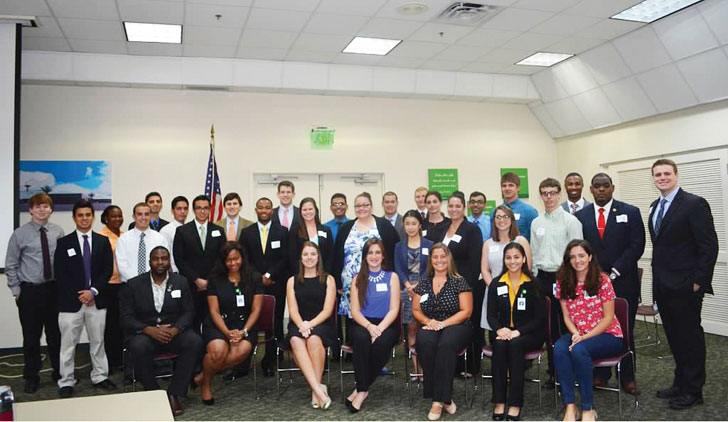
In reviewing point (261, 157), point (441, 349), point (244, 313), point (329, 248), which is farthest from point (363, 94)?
point (441, 349)

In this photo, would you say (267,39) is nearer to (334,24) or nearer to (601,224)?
(334,24)

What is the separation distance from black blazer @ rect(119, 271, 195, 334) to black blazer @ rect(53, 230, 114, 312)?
445 millimetres

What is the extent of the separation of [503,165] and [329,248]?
4.38 meters

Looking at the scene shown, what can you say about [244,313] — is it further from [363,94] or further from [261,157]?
[363,94]

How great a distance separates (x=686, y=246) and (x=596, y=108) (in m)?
4.13

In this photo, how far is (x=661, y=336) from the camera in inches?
241

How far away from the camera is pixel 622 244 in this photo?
409 cm

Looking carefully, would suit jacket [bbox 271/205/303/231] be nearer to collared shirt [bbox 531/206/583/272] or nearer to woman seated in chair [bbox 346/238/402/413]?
woman seated in chair [bbox 346/238/402/413]

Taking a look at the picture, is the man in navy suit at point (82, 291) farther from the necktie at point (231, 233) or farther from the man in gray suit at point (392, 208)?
the man in gray suit at point (392, 208)

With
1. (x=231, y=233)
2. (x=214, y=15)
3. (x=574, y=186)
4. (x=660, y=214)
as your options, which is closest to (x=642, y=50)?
(x=574, y=186)

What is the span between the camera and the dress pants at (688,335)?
366 centimetres

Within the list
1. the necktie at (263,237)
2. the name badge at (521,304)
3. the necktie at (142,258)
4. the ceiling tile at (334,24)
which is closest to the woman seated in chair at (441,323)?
the name badge at (521,304)

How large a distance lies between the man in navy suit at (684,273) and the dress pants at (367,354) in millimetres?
1968

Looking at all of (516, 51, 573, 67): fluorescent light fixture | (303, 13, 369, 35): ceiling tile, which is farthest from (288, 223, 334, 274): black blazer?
(516, 51, 573, 67): fluorescent light fixture
